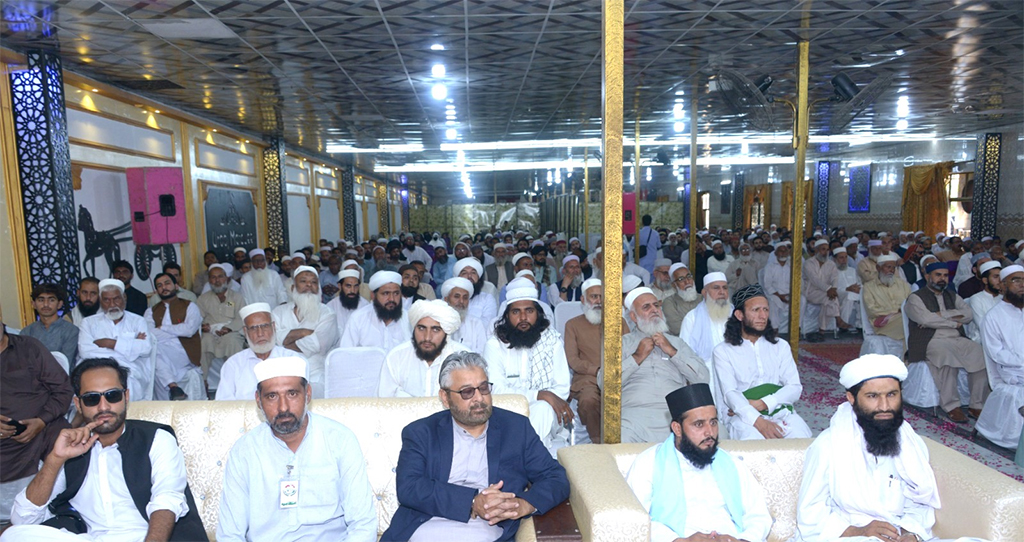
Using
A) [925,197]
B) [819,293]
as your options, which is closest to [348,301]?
[819,293]

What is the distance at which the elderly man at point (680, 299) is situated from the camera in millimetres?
6176

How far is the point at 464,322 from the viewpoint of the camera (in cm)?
498

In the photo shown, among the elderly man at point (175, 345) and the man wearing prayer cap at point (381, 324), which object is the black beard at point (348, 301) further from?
the elderly man at point (175, 345)

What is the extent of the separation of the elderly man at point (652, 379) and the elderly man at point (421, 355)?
1.05 meters

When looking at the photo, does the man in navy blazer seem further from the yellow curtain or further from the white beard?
the yellow curtain

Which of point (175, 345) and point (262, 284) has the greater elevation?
point (262, 284)

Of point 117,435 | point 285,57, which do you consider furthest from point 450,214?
point 117,435

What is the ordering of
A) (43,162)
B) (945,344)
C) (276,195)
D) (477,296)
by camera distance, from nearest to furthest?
(945,344) < (43,162) < (477,296) < (276,195)

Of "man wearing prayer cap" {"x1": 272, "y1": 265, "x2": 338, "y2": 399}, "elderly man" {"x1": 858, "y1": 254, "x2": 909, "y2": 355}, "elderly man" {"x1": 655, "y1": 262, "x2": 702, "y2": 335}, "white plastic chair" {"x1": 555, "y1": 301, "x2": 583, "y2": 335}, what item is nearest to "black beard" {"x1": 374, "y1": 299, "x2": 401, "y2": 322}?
"man wearing prayer cap" {"x1": 272, "y1": 265, "x2": 338, "y2": 399}

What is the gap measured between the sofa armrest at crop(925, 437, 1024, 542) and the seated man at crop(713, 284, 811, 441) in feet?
3.64

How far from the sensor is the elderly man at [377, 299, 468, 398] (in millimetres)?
3758

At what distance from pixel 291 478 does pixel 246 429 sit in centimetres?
56

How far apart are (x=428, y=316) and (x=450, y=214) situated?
21.5 m

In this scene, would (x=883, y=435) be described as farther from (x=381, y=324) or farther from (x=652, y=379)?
(x=381, y=324)
